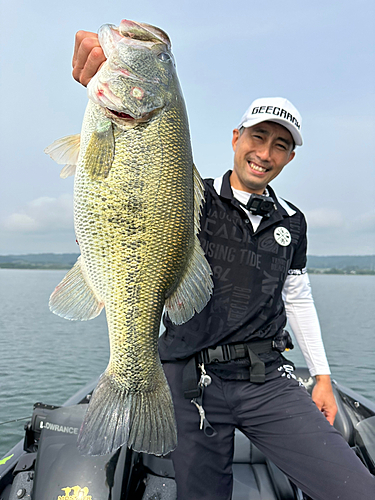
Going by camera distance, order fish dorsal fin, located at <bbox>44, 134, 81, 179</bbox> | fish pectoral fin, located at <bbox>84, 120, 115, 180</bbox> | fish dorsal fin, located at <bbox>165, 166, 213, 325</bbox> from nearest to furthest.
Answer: fish pectoral fin, located at <bbox>84, 120, 115, 180</bbox>, fish dorsal fin, located at <bbox>44, 134, 81, 179</bbox>, fish dorsal fin, located at <bbox>165, 166, 213, 325</bbox>

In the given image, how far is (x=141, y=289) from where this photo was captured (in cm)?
175

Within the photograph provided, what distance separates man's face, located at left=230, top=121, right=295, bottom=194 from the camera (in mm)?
2805

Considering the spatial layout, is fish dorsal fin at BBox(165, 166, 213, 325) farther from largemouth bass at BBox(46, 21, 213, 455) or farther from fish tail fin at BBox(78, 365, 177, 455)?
fish tail fin at BBox(78, 365, 177, 455)

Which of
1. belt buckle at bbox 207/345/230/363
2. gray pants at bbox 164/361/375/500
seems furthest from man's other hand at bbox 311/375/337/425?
belt buckle at bbox 207/345/230/363

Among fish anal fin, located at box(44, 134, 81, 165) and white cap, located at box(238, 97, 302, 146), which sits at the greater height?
white cap, located at box(238, 97, 302, 146)

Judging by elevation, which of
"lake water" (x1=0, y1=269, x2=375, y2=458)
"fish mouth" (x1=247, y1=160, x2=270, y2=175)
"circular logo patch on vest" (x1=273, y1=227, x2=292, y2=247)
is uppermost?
"fish mouth" (x1=247, y1=160, x2=270, y2=175)

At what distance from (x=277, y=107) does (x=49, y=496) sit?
2.85 metres

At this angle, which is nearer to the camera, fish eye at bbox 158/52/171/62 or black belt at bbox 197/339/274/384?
fish eye at bbox 158/52/171/62

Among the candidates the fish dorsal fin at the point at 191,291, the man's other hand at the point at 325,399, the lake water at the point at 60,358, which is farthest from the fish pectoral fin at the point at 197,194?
the lake water at the point at 60,358

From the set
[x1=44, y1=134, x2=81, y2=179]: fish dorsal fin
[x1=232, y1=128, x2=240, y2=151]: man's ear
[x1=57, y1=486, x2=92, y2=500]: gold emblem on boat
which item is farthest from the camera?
[x1=232, y1=128, x2=240, y2=151]: man's ear

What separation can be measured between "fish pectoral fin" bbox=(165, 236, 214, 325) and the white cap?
1.37 m

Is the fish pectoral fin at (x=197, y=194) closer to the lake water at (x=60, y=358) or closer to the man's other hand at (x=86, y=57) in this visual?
the man's other hand at (x=86, y=57)

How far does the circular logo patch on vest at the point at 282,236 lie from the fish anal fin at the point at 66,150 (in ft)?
5.21

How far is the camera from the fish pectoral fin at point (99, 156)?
1633mm
